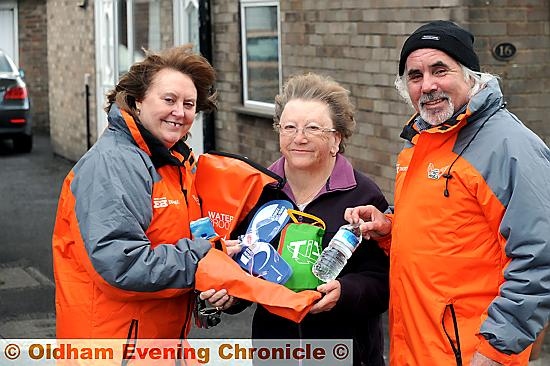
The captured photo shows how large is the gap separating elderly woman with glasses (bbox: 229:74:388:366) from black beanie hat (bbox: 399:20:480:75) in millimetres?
584

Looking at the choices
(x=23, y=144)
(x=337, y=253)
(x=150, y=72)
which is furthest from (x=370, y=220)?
(x=23, y=144)

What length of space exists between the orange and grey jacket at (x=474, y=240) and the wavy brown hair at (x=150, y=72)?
3.17 ft

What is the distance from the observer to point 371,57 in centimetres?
936

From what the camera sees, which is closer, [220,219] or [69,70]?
[220,219]

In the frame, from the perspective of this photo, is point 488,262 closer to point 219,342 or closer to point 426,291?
point 426,291

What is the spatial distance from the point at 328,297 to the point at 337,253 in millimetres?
168

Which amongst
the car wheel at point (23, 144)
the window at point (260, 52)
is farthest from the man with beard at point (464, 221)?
the car wheel at point (23, 144)

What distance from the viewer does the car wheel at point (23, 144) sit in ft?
66.1

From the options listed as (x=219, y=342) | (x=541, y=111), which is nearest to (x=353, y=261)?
(x=219, y=342)

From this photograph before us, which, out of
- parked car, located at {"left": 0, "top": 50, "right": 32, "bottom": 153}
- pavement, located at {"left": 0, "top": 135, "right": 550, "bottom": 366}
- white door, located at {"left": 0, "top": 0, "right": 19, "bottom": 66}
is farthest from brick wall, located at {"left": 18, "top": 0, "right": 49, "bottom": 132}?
pavement, located at {"left": 0, "top": 135, "right": 550, "bottom": 366}

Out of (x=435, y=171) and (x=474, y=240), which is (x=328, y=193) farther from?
(x=474, y=240)

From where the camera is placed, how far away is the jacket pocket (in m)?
3.69

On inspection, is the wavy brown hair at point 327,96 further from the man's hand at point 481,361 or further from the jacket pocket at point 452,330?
the man's hand at point 481,361

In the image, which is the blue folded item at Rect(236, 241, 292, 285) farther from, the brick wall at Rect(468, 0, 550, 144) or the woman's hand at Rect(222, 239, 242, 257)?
the brick wall at Rect(468, 0, 550, 144)
